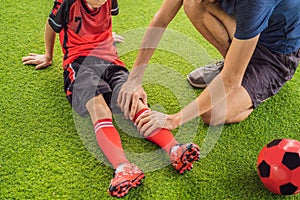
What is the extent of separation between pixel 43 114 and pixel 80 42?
0.31 m

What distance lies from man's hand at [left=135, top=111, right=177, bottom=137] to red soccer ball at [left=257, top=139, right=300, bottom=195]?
0.32m

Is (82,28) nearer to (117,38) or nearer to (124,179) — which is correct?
(117,38)

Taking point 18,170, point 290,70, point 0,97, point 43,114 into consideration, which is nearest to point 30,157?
point 18,170

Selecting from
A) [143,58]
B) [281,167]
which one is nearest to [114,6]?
[143,58]

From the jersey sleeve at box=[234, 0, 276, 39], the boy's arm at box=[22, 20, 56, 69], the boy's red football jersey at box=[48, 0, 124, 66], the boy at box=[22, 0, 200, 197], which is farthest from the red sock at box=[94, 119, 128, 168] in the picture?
the jersey sleeve at box=[234, 0, 276, 39]

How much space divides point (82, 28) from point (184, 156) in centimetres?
63

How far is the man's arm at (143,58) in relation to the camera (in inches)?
56.6

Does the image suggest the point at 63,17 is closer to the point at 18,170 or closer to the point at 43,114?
the point at 43,114

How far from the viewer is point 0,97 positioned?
150 cm

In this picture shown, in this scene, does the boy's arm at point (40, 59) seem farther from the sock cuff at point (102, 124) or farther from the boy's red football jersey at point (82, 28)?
the sock cuff at point (102, 124)

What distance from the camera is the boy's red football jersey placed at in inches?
58.4

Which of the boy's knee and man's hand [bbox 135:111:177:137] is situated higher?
man's hand [bbox 135:111:177:137]

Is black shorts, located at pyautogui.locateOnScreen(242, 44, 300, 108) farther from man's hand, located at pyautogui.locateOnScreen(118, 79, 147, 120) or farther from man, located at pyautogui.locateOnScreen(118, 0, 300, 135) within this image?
man's hand, located at pyautogui.locateOnScreen(118, 79, 147, 120)

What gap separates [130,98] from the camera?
144 centimetres
